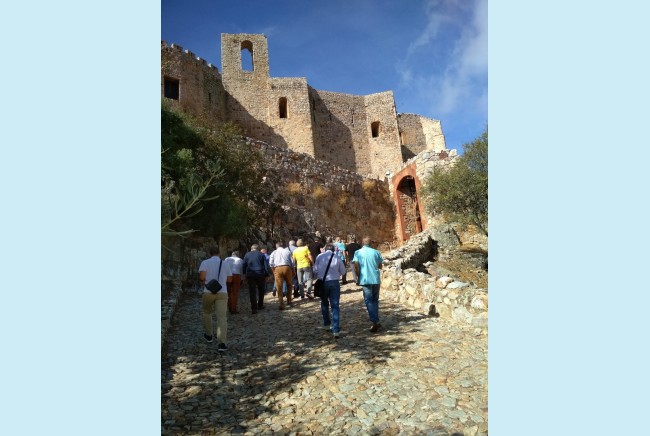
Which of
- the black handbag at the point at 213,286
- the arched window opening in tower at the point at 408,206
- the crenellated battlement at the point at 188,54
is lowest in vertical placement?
the black handbag at the point at 213,286

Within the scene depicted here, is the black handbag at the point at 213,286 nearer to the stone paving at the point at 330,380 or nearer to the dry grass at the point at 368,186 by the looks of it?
the stone paving at the point at 330,380

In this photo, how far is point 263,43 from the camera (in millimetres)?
23906

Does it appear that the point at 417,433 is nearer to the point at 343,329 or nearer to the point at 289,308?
the point at 343,329

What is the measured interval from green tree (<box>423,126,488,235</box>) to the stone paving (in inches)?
278

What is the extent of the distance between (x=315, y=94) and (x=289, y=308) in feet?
65.6

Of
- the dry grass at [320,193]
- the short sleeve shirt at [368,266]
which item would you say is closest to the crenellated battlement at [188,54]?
the dry grass at [320,193]

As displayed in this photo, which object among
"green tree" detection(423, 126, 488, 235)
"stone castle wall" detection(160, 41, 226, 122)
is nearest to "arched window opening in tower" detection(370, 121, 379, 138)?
"stone castle wall" detection(160, 41, 226, 122)

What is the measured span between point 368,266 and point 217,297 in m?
2.01

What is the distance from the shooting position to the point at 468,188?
42.2ft

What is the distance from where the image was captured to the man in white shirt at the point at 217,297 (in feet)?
17.7

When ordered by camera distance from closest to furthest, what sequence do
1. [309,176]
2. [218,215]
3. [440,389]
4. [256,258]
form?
1. [440,389]
2. [256,258]
3. [218,215]
4. [309,176]

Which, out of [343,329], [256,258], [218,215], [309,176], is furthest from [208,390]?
[309,176]

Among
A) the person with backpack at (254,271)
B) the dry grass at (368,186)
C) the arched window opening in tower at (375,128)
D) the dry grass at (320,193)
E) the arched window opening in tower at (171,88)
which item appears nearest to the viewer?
the person with backpack at (254,271)

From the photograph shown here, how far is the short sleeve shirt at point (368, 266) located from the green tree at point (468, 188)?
7.57m
